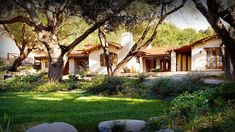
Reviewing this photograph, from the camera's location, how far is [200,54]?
36688 millimetres

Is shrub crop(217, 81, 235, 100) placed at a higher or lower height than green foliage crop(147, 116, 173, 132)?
higher

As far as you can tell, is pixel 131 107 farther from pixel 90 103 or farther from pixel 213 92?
pixel 213 92

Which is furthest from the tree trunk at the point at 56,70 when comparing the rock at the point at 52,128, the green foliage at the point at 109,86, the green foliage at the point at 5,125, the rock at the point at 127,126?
the rock at the point at 52,128

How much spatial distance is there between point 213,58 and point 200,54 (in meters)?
1.33

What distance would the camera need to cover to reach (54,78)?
19.4 m

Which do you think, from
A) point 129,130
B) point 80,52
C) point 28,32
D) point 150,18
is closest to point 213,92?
point 129,130

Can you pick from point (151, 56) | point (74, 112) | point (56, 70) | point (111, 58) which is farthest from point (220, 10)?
point (151, 56)

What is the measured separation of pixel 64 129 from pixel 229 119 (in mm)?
2810

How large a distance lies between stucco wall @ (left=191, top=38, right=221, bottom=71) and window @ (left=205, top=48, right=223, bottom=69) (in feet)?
1.30

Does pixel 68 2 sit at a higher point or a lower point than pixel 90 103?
higher

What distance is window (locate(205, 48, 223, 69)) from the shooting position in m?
36.2

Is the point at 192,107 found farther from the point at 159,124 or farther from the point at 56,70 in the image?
the point at 56,70

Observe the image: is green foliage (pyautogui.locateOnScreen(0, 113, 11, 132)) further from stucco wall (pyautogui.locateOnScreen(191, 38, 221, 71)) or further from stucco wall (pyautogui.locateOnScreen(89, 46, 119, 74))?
stucco wall (pyautogui.locateOnScreen(89, 46, 119, 74))

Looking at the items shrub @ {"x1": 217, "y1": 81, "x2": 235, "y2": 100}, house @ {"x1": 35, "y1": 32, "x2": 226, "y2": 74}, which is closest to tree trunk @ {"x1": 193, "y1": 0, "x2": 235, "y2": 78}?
shrub @ {"x1": 217, "y1": 81, "x2": 235, "y2": 100}
